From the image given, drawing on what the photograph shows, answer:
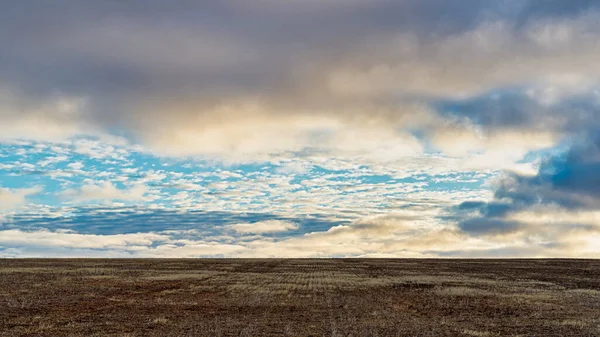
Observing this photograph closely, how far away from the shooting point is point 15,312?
29.6 meters

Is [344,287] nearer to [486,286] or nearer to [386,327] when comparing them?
[486,286]

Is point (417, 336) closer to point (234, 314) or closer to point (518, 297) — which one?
point (234, 314)

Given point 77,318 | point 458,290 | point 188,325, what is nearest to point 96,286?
point 77,318

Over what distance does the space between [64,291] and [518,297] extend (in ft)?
108

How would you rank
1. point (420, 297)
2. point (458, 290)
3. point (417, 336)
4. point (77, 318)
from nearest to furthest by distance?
point (417, 336) < point (77, 318) < point (420, 297) < point (458, 290)

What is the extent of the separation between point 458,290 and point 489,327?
21.7 m

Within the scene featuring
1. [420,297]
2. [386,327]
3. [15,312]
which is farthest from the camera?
[420,297]

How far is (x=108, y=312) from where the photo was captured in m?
29.7

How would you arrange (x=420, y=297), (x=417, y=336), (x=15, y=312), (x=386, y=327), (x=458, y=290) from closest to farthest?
(x=417, y=336) → (x=386, y=327) → (x=15, y=312) → (x=420, y=297) → (x=458, y=290)

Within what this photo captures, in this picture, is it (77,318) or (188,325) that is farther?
(77,318)

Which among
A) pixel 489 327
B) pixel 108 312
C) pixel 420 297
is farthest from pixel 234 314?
pixel 420 297

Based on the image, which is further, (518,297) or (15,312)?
(518,297)

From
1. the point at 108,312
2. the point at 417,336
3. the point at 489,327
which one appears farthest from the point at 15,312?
the point at 489,327

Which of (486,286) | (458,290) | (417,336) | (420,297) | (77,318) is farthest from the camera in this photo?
(486,286)
